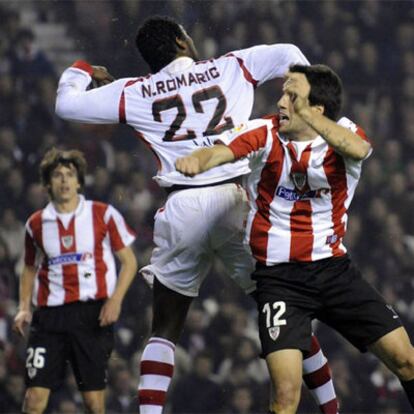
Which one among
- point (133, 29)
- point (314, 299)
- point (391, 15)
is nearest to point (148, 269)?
point (314, 299)

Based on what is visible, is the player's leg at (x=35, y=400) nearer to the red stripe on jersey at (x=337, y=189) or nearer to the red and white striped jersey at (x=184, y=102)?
the red and white striped jersey at (x=184, y=102)

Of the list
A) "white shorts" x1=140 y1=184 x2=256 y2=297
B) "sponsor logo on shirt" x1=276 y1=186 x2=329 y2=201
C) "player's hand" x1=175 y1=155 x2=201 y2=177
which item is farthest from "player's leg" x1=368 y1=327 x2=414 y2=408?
"player's hand" x1=175 y1=155 x2=201 y2=177

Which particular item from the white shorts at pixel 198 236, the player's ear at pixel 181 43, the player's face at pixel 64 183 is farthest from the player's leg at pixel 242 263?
the player's face at pixel 64 183

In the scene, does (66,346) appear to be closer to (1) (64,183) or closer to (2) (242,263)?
(1) (64,183)

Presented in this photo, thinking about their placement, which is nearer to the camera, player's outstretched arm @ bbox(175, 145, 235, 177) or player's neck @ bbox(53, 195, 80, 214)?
player's outstretched arm @ bbox(175, 145, 235, 177)

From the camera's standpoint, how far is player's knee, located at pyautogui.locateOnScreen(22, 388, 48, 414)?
7602mm

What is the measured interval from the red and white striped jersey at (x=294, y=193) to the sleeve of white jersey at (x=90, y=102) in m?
0.89

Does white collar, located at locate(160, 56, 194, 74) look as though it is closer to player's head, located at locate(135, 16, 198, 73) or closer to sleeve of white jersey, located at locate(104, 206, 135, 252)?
player's head, located at locate(135, 16, 198, 73)

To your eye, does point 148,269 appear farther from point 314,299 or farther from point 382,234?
point 382,234

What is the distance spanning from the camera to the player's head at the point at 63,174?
306 inches

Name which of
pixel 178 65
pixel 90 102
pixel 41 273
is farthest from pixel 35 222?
pixel 178 65

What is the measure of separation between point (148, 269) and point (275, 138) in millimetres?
1068

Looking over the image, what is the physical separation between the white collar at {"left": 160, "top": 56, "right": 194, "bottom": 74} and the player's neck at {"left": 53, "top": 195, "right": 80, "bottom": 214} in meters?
1.77

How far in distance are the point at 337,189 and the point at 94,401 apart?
2.62 meters
